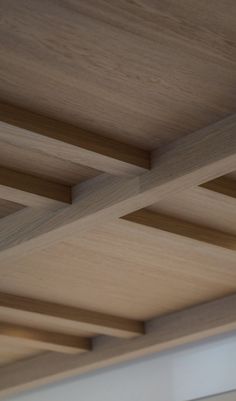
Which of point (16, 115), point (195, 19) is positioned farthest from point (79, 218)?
point (195, 19)

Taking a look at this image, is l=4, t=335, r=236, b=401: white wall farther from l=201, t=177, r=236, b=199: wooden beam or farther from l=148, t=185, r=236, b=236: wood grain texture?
l=201, t=177, r=236, b=199: wooden beam

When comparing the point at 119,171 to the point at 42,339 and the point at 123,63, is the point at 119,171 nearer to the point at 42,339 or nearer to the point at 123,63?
the point at 123,63

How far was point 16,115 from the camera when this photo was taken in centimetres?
389

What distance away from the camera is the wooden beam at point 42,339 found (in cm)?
718

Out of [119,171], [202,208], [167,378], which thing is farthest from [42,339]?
[119,171]

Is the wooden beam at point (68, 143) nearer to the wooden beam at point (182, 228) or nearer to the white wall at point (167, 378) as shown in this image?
the wooden beam at point (182, 228)

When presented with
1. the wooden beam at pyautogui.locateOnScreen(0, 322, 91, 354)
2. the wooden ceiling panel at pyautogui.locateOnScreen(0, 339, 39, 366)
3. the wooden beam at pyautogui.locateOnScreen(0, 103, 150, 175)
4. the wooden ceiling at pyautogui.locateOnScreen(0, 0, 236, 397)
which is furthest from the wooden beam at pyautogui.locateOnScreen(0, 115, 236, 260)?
the wooden ceiling panel at pyautogui.locateOnScreen(0, 339, 39, 366)

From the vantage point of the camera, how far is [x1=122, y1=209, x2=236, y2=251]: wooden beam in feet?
16.8

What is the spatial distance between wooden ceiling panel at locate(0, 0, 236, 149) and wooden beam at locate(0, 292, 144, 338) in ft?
8.69

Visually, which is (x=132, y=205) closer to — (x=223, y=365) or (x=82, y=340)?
(x=223, y=365)

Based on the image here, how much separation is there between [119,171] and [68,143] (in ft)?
1.38

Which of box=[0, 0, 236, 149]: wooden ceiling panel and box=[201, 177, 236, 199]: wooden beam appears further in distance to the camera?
box=[201, 177, 236, 199]: wooden beam

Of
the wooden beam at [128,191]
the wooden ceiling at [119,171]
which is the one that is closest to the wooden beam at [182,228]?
the wooden ceiling at [119,171]

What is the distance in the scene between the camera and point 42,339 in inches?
287
